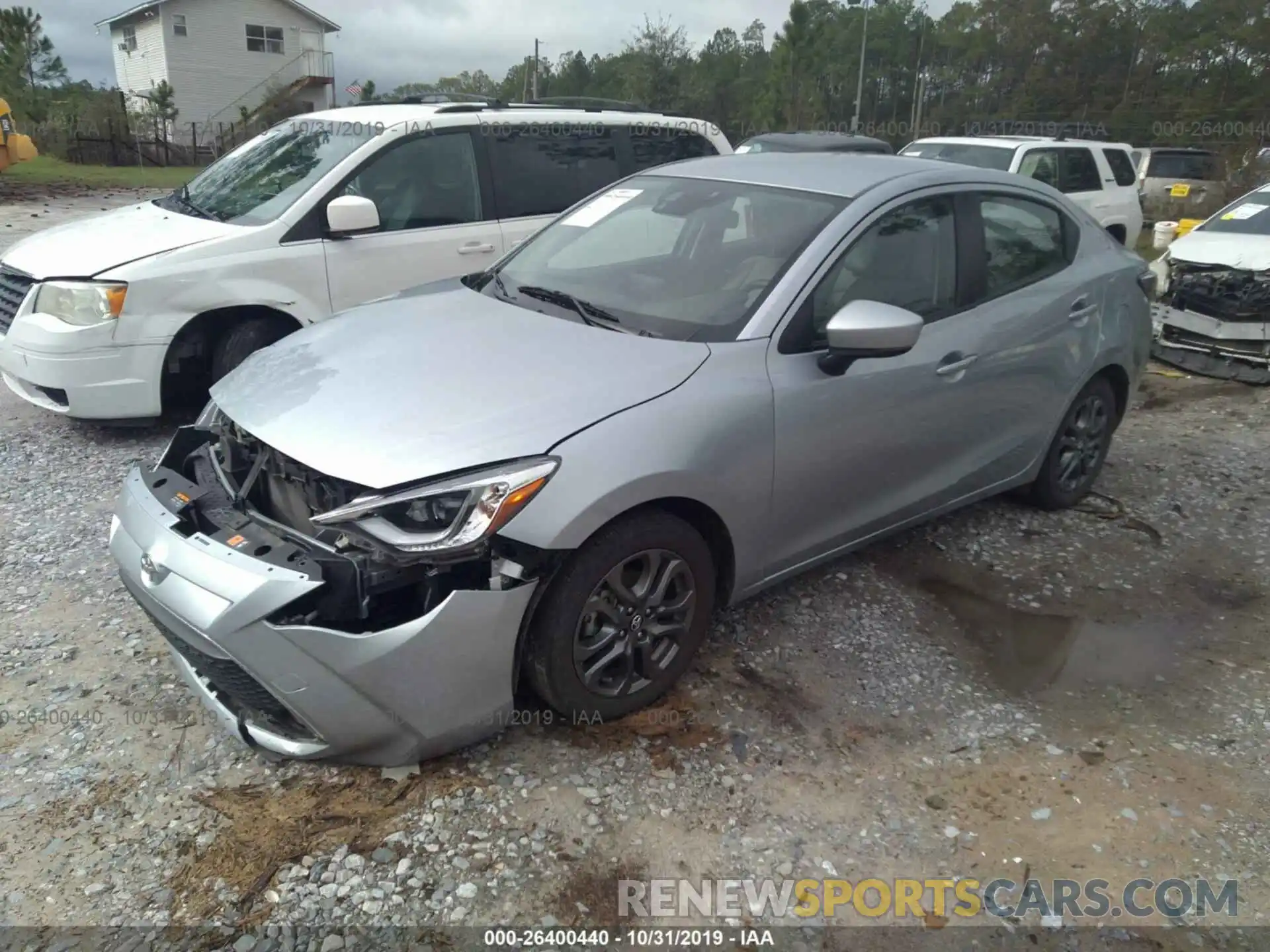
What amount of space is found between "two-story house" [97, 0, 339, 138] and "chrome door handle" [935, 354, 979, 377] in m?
40.0

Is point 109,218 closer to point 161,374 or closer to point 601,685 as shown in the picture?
point 161,374

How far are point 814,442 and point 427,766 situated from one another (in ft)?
5.41

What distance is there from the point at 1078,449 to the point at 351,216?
13.3ft

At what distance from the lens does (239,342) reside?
519 centimetres

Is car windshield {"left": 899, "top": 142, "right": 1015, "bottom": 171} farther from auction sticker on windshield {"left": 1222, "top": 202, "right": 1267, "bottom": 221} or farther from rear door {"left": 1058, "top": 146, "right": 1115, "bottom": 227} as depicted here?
auction sticker on windshield {"left": 1222, "top": 202, "right": 1267, "bottom": 221}

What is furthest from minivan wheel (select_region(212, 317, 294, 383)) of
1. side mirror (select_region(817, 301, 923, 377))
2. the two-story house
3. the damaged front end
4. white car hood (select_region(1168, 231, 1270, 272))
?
the two-story house

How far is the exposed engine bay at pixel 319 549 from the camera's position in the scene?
2.41 m

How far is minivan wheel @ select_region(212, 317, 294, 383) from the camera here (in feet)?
16.9

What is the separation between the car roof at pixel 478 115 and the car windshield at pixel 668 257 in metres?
2.07

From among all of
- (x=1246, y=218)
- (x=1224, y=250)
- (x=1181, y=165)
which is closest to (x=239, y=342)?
(x=1224, y=250)

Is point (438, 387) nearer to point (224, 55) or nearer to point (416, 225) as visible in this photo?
point (416, 225)

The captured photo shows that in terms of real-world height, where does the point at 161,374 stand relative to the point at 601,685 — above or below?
above

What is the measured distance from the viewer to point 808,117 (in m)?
38.4

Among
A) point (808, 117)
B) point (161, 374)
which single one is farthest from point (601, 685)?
point (808, 117)
